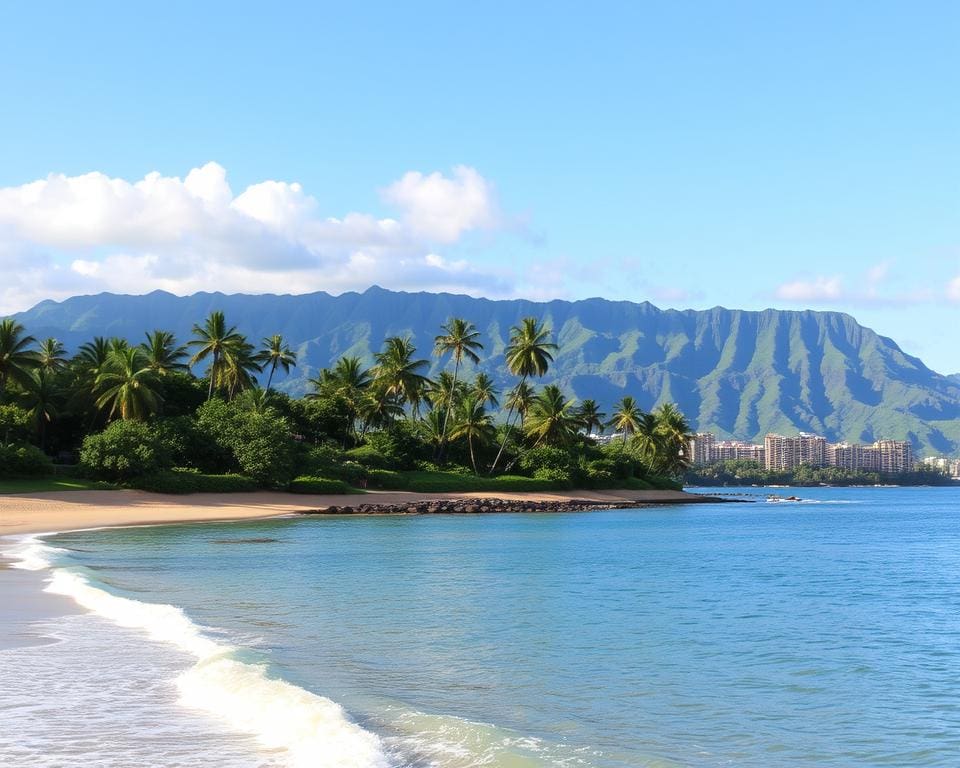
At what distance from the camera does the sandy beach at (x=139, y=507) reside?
52.8 metres

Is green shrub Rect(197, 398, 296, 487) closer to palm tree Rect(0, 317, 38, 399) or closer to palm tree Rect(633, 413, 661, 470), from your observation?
palm tree Rect(0, 317, 38, 399)

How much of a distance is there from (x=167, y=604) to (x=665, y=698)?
12248 mm

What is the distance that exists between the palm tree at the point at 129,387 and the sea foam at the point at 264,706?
54.7 meters

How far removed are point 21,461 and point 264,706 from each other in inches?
2272

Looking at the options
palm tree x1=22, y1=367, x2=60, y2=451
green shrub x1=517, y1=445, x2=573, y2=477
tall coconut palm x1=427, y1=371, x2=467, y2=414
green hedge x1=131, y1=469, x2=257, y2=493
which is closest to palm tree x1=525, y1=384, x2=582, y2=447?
green shrub x1=517, y1=445, x2=573, y2=477

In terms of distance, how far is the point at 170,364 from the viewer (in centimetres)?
8712

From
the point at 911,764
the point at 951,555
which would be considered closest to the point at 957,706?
the point at 911,764

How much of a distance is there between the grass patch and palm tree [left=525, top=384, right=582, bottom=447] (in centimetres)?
4530

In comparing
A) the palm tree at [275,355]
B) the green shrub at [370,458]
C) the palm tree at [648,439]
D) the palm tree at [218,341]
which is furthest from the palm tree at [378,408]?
the palm tree at [648,439]

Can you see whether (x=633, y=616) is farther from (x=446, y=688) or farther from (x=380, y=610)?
(x=446, y=688)

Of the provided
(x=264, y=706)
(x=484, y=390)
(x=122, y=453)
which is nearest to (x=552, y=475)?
(x=484, y=390)

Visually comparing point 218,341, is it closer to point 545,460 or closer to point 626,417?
point 545,460

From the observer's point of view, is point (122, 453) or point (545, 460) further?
point (545, 460)

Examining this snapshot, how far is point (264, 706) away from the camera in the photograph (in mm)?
11398
